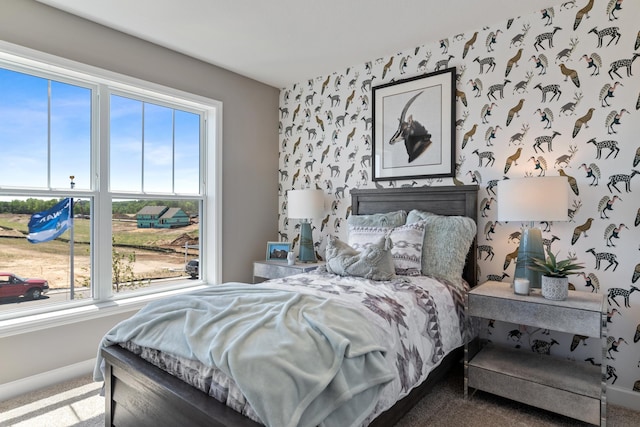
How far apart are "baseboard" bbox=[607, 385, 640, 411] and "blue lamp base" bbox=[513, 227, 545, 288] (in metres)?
0.82

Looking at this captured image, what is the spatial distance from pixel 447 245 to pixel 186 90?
2694mm

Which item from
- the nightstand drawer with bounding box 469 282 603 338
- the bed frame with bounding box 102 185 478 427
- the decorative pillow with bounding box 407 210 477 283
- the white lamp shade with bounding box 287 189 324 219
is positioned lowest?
the bed frame with bounding box 102 185 478 427

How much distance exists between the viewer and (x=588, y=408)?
6.27 feet

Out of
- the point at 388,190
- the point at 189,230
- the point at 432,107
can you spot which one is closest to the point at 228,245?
the point at 189,230

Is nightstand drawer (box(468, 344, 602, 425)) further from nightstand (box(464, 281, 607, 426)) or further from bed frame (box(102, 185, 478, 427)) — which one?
bed frame (box(102, 185, 478, 427))

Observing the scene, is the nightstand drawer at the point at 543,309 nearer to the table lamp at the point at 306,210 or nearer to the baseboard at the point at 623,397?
the baseboard at the point at 623,397

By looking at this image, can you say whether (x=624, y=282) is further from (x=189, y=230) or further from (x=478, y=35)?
(x=189, y=230)

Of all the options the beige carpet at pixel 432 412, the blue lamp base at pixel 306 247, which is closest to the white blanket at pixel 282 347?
the beige carpet at pixel 432 412

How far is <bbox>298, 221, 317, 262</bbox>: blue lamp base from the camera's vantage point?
3.62 meters

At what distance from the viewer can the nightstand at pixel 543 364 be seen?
75.2 inches

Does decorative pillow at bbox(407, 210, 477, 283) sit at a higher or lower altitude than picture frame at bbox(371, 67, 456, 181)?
lower

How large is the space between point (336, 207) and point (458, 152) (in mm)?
1344

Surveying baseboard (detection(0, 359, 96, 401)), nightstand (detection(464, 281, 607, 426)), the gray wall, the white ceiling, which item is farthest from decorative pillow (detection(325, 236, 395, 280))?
baseboard (detection(0, 359, 96, 401))

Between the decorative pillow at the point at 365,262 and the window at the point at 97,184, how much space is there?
61.2 inches
